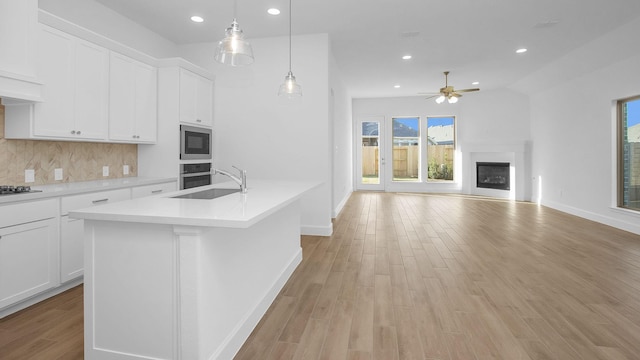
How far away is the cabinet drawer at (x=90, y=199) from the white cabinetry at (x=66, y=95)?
59 centimetres

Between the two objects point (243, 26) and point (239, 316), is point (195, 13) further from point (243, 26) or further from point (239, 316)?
point (239, 316)

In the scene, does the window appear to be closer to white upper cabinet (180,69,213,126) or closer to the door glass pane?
the door glass pane

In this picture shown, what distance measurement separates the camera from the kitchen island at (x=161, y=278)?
159cm

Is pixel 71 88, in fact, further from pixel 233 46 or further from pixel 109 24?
pixel 233 46

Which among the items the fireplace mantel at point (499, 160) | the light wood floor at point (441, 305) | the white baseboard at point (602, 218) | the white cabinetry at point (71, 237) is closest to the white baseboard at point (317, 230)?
the light wood floor at point (441, 305)

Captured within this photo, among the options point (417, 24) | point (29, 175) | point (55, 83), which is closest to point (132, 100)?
point (55, 83)

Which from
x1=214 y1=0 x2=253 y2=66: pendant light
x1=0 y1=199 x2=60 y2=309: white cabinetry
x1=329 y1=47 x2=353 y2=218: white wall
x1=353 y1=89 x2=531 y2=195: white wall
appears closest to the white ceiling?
x1=329 y1=47 x2=353 y2=218: white wall

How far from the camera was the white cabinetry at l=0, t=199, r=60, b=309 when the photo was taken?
2.27 m

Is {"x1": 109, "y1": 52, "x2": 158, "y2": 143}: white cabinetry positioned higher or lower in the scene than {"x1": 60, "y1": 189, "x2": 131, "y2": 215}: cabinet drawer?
higher

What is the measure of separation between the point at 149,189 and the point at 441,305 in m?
3.17

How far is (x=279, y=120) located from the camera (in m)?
4.84

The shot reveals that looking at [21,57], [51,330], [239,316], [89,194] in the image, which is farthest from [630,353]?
[21,57]

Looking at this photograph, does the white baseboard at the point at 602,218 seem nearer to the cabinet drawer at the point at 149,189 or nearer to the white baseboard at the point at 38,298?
the cabinet drawer at the point at 149,189

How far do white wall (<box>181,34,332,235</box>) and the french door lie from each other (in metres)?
5.77
